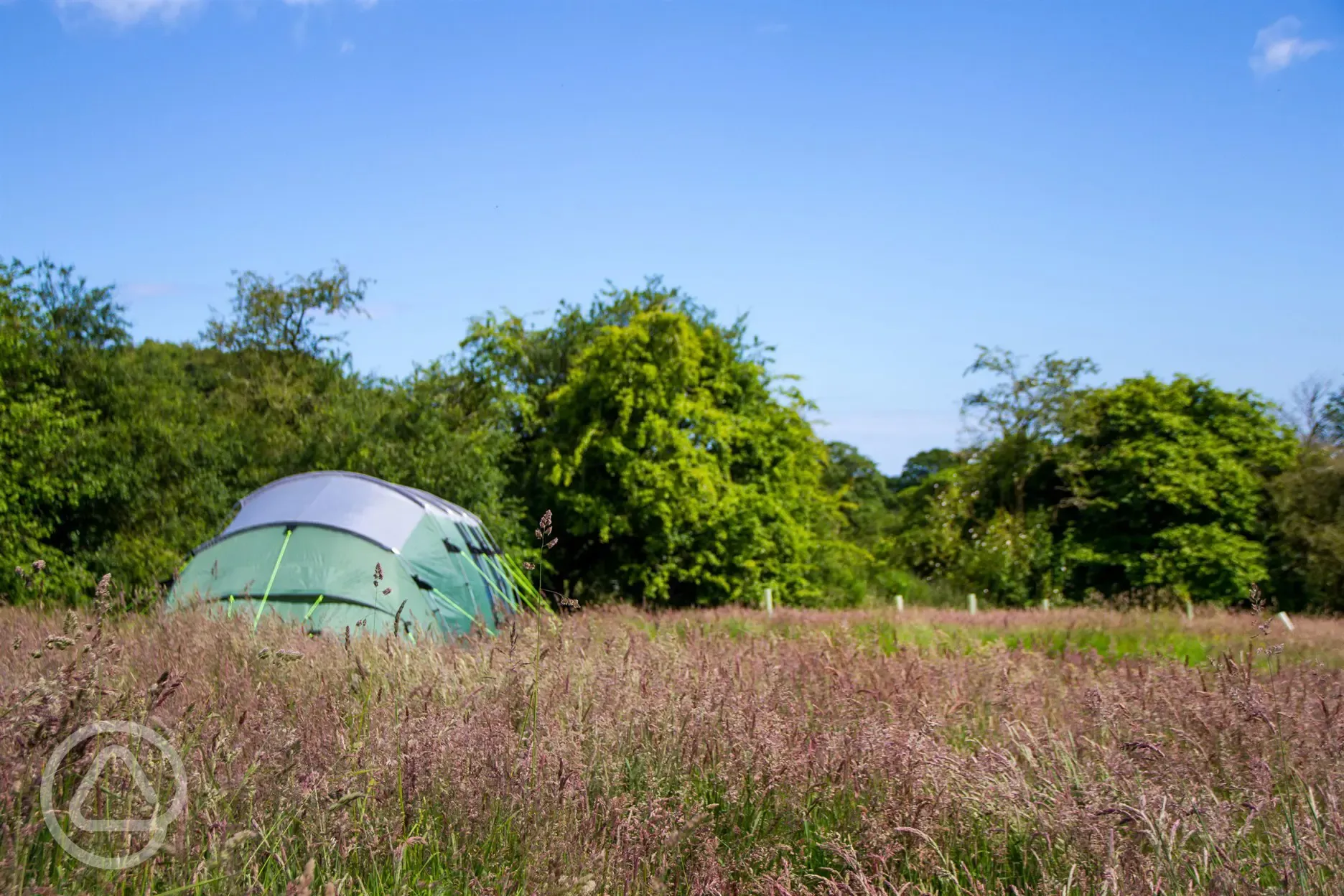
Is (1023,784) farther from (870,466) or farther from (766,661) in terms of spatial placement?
(870,466)

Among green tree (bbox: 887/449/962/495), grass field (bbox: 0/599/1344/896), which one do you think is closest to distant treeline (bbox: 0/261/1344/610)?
grass field (bbox: 0/599/1344/896)

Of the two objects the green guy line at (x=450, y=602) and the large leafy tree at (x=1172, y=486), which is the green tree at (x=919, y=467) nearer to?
the large leafy tree at (x=1172, y=486)

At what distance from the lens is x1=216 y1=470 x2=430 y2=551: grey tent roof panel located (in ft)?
30.2

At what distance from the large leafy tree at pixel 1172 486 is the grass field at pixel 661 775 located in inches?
737

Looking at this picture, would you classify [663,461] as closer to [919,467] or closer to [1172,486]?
[1172,486]

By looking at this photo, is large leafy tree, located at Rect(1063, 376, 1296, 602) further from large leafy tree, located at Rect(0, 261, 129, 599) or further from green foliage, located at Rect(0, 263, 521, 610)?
large leafy tree, located at Rect(0, 261, 129, 599)

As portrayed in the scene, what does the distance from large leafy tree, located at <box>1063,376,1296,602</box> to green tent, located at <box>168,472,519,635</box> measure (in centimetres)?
1635

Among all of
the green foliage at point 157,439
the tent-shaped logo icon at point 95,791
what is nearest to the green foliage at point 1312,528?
the green foliage at point 157,439

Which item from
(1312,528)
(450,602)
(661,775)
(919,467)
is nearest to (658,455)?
(450,602)

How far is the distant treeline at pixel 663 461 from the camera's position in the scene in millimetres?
16031

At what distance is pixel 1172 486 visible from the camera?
2220cm

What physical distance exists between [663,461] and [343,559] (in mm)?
11736

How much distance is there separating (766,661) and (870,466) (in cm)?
4915

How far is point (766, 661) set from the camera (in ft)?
17.0
